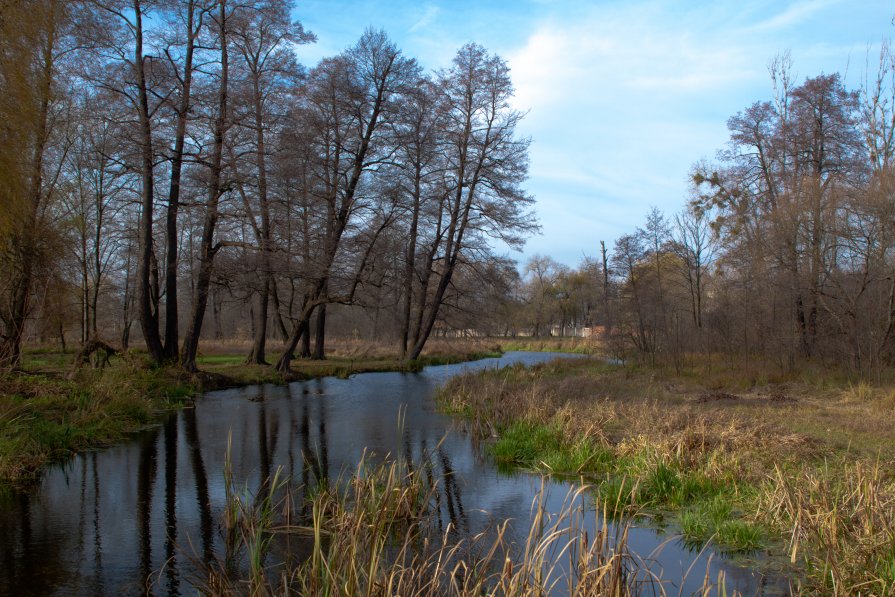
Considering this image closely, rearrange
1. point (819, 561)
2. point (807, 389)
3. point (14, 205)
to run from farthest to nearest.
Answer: point (807, 389)
point (14, 205)
point (819, 561)

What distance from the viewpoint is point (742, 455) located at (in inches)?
307

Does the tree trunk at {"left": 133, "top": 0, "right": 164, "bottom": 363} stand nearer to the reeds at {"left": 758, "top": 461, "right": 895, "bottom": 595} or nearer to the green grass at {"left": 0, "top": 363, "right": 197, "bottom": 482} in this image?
the green grass at {"left": 0, "top": 363, "right": 197, "bottom": 482}

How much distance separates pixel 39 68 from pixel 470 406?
10509mm

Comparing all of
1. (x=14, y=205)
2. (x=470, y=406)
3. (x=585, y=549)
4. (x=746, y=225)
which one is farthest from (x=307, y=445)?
(x=746, y=225)

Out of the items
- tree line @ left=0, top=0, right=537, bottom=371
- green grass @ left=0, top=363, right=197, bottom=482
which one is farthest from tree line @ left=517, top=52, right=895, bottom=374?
green grass @ left=0, top=363, right=197, bottom=482

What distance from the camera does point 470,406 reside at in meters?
14.1

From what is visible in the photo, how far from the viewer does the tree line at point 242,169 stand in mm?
12867

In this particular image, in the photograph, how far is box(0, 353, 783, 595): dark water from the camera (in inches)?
211

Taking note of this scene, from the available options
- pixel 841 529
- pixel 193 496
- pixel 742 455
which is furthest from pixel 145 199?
pixel 841 529

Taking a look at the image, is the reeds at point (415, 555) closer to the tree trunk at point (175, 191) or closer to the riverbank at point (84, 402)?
the riverbank at point (84, 402)

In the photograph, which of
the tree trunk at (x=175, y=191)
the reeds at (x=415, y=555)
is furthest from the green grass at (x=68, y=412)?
the reeds at (x=415, y=555)

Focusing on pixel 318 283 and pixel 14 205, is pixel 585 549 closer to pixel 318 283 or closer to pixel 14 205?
pixel 14 205

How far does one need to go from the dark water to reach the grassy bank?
1.82 feet

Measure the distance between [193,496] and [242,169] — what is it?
13900 mm
